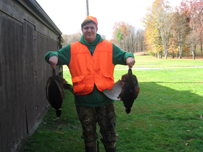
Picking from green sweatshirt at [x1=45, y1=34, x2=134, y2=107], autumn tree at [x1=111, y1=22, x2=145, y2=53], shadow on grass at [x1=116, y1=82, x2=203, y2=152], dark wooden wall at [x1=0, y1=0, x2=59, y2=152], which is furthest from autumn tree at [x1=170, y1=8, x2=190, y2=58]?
green sweatshirt at [x1=45, y1=34, x2=134, y2=107]

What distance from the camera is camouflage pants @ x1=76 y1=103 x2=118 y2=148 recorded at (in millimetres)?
2775

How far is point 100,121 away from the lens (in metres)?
2.84

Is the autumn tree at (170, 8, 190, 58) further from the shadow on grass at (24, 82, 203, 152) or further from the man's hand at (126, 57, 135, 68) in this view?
the man's hand at (126, 57, 135, 68)

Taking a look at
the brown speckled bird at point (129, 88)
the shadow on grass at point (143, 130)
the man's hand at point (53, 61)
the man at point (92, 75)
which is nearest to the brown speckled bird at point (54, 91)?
the man's hand at point (53, 61)

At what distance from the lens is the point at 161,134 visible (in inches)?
185

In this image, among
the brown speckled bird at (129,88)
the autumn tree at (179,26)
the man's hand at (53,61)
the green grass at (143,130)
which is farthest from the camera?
the autumn tree at (179,26)

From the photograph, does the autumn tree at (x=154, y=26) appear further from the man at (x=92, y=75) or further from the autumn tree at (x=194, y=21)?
the man at (x=92, y=75)

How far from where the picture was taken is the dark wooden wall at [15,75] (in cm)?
310

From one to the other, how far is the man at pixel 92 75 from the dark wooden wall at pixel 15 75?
1080 millimetres

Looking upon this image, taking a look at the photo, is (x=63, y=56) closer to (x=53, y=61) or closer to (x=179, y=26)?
(x=53, y=61)

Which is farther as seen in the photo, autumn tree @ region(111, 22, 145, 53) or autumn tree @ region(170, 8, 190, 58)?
autumn tree @ region(111, 22, 145, 53)

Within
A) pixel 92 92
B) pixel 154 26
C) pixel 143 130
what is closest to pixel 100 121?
pixel 92 92

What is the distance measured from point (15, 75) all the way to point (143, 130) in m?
3.36

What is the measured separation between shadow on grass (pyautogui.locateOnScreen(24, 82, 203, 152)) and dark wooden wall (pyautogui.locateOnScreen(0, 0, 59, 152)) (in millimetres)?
608
